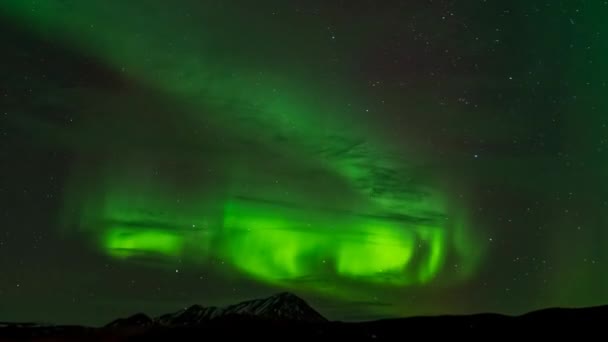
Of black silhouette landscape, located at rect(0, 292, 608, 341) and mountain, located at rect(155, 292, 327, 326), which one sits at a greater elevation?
mountain, located at rect(155, 292, 327, 326)

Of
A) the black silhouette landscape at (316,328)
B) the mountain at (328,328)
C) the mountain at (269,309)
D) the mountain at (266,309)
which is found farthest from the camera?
the mountain at (269,309)

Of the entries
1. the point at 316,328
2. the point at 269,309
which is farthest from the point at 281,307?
the point at 316,328

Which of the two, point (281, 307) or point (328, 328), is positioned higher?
point (281, 307)

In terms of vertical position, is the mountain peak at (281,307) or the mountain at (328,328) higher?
the mountain peak at (281,307)

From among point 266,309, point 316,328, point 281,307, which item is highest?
point 281,307

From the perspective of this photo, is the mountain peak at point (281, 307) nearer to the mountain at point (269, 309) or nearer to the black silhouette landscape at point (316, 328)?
the mountain at point (269, 309)

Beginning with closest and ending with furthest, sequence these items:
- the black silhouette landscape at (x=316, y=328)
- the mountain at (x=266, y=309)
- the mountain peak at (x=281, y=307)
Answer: the black silhouette landscape at (x=316, y=328)
the mountain at (x=266, y=309)
the mountain peak at (x=281, y=307)

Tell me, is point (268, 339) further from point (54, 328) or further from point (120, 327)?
point (54, 328)

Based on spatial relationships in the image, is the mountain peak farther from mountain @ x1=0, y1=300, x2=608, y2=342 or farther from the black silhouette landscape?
mountain @ x1=0, y1=300, x2=608, y2=342

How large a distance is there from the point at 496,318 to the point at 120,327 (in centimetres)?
2176

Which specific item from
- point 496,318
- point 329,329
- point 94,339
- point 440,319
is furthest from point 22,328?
point 496,318

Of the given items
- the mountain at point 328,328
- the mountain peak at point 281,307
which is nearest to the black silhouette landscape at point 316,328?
the mountain at point 328,328

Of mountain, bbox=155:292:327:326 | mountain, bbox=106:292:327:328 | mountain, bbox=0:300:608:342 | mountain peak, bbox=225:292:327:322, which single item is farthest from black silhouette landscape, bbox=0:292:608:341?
mountain peak, bbox=225:292:327:322

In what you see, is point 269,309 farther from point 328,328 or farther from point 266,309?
point 328,328
